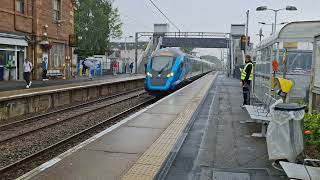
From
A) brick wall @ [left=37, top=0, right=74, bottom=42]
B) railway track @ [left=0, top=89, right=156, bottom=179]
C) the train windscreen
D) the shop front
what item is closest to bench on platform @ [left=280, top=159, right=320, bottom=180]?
→ railway track @ [left=0, top=89, right=156, bottom=179]

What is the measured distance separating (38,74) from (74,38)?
19.8ft

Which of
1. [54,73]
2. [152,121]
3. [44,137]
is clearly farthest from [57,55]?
[152,121]

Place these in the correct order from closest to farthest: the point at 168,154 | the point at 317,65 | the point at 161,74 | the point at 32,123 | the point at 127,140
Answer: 1. the point at 168,154
2. the point at 127,140
3. the point at 317,65
4. the point at 32,123
5. the point at 161,74

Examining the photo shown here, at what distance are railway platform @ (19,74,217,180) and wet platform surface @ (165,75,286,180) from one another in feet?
0.90

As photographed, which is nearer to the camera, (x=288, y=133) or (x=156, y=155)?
(x=288, y=133)

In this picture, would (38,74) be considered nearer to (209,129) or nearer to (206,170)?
(209,129)

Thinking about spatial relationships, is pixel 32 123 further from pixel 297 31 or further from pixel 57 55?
pixel 57 55

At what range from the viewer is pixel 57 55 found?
33.6 m

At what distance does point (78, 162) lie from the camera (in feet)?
22.0

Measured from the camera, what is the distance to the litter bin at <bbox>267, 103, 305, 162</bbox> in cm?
654

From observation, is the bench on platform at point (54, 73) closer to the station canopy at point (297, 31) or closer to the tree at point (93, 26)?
the station canopy at point (297, 31)

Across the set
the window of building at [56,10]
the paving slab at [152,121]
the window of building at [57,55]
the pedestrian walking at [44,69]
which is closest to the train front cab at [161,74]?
the pedestrian walking at [44,69]

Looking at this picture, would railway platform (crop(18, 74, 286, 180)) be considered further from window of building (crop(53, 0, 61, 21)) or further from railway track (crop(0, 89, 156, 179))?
window of building (crop(53, 0, 61, 21))

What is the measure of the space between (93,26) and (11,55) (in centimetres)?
3319
